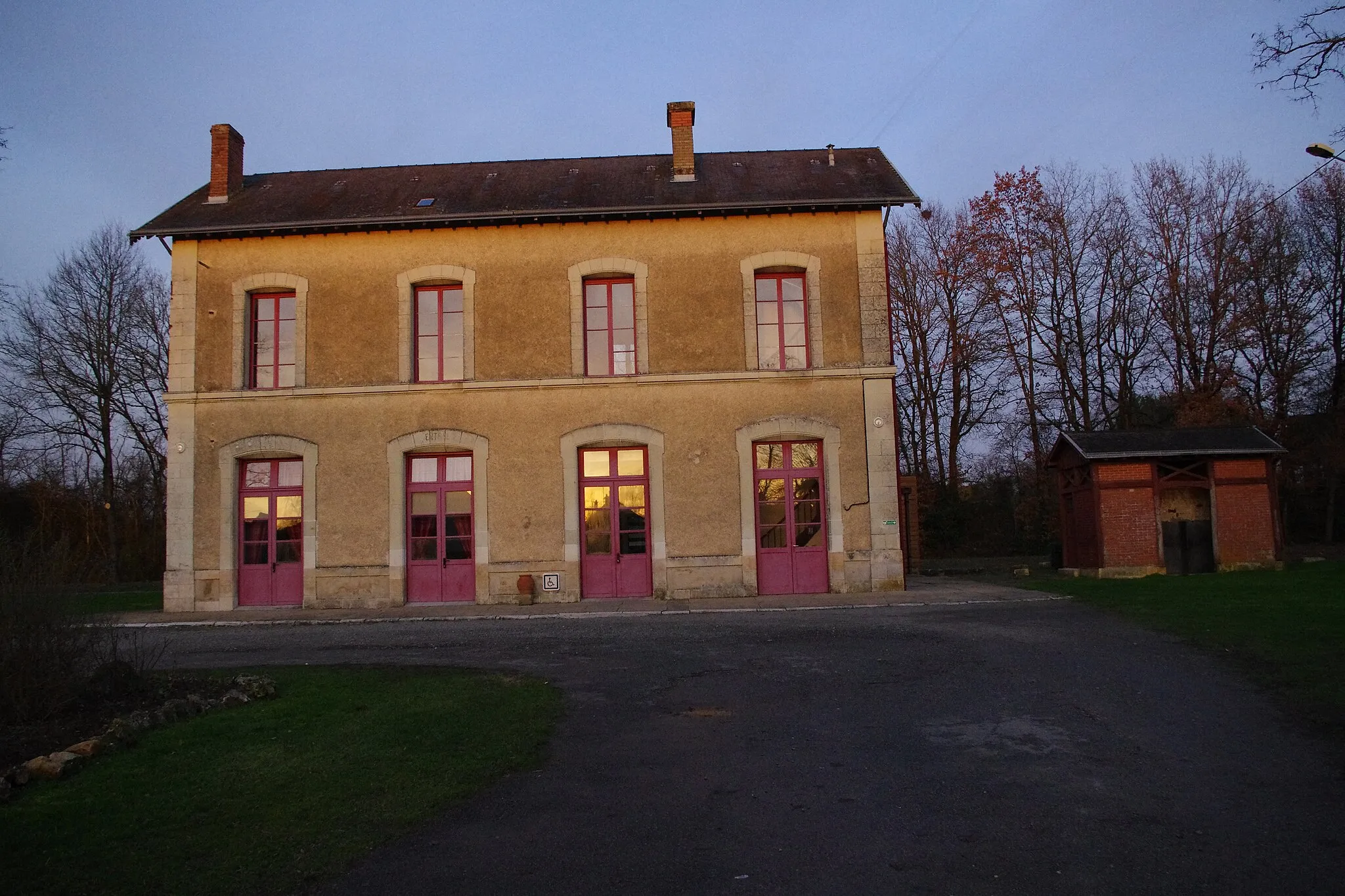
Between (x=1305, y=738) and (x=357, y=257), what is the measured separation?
15.5m

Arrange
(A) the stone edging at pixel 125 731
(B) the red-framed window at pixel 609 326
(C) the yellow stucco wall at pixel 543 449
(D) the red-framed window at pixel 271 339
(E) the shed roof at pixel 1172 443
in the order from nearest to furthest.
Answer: (A) the stone edging at pixel 125 731 < (C) the yellow stucco wall at pixel 543 449 < (B) the red-framed window at pixel 609 326 < (D) the red-framed window at pixel 271 339 < (E) the shed roof at pixel 1172 443

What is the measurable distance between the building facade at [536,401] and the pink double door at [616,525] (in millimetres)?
47

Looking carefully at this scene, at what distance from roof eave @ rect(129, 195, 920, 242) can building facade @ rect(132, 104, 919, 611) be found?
0.05m

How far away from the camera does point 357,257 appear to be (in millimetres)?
16547

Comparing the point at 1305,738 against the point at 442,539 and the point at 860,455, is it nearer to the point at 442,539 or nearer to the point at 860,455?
the point at 860,455

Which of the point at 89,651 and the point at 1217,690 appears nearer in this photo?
the point at 89,651

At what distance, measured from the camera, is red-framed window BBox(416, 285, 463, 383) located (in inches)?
650

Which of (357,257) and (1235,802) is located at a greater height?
(357,257)

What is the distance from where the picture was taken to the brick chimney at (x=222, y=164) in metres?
17.9

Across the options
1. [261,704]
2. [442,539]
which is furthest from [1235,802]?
[442,539]

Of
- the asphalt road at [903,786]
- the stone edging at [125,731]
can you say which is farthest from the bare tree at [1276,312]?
the stone edging at [125,731]

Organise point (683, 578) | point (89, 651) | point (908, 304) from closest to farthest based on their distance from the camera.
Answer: point (89, 651), point (683, 578), point (908, 304)

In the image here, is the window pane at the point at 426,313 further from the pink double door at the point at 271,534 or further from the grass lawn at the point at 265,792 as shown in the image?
the grass lawn at the point at 265,792

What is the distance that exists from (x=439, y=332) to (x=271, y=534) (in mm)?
4785
